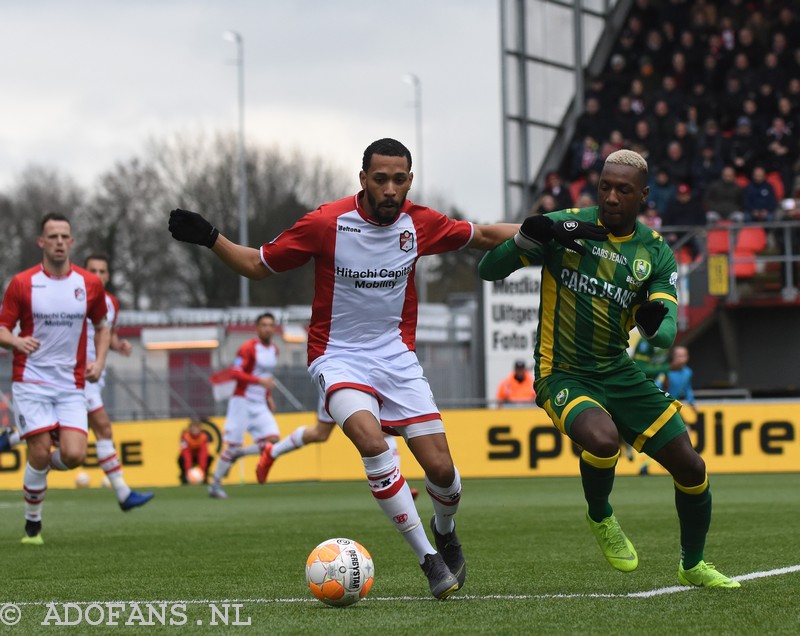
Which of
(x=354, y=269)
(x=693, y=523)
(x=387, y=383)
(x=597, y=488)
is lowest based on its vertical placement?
(x=693, y=523)

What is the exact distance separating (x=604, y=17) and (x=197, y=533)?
68.4 ft

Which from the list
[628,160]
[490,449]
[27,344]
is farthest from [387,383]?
[490,449]

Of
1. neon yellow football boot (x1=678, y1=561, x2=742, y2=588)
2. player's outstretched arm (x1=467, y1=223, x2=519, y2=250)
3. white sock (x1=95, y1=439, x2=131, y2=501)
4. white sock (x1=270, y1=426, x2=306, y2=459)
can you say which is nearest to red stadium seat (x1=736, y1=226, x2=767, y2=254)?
white sock (x1=270, y1=426, x2=306, y2=459)

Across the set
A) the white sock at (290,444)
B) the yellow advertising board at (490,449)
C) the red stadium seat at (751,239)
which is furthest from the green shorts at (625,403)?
the red stadium seat at (751,239)

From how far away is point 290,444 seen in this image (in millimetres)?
16828

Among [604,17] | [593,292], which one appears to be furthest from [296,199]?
[593,292]

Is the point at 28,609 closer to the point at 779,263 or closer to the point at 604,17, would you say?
the point at 779,263

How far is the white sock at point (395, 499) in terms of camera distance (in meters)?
7.22

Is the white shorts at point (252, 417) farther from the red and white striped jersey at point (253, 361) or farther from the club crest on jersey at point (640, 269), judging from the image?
the club crest on jersey at point (640, 269)

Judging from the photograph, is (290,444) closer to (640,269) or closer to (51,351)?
(51,351)

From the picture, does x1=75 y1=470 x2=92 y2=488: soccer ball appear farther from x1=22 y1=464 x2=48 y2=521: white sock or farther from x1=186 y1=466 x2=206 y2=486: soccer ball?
x1=22 y1=464 x2=48 y2=521: white sock

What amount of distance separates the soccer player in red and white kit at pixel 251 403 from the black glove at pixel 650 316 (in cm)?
1134

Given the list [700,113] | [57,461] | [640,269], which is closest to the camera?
[640,269]

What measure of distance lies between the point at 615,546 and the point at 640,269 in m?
1.46
